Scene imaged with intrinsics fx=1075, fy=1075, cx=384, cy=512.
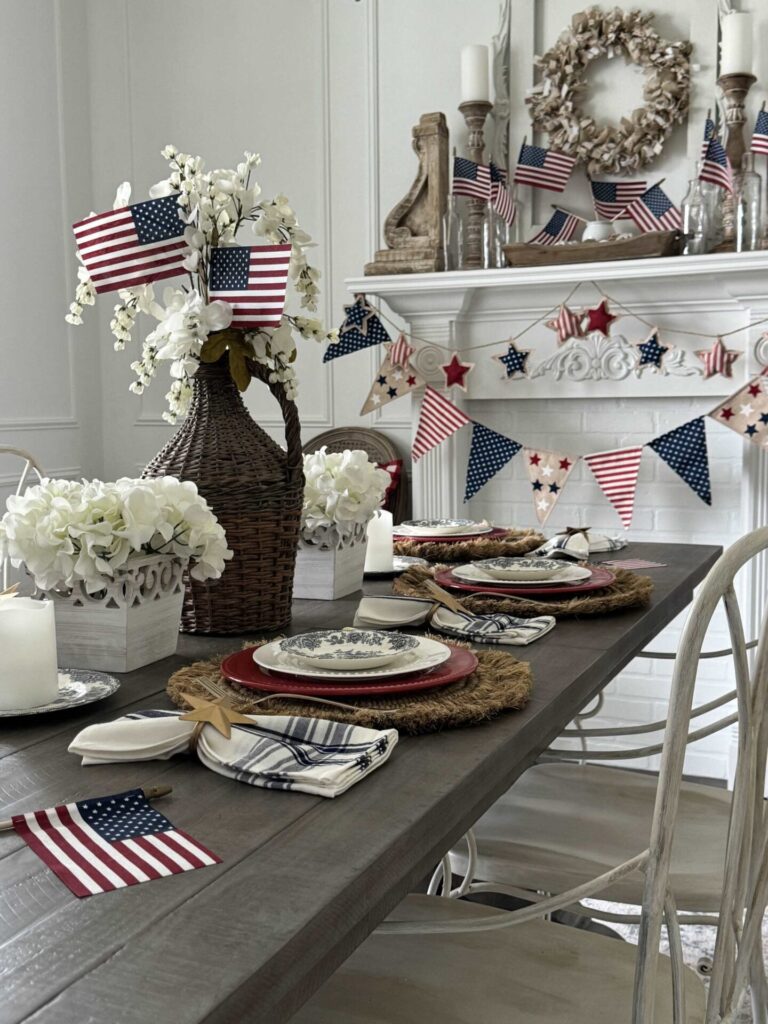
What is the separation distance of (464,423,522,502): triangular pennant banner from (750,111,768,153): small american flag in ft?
3.32

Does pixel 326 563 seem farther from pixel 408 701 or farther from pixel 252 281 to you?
pixel 408 701

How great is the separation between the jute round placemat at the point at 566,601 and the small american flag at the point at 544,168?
185cm

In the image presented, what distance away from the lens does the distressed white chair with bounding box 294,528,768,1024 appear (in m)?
0.87

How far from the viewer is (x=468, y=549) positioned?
6.35ft

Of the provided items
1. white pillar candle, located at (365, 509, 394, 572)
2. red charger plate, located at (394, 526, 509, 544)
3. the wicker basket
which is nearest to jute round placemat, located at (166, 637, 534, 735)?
the wicker basket

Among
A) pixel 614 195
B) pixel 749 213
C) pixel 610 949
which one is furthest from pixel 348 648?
pixel 614 195

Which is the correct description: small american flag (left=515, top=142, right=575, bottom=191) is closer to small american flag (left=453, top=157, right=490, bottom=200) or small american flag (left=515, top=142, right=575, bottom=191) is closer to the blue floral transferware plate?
small american flag (left=453, top=157, right=490, bottom=200)

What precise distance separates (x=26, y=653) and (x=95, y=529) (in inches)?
7.0

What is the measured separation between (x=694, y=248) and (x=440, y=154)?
0.80m

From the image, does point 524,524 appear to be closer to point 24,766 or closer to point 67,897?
point 24,766

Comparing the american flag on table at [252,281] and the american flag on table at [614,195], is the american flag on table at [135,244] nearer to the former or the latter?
the american flag on table at [252,281]

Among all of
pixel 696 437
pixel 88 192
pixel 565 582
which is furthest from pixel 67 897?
pixel 88 192

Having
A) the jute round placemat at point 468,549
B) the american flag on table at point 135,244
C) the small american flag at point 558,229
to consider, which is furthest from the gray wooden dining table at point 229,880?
the small american flag at point 558,229

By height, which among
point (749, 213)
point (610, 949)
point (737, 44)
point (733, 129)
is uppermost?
point (737, 44)
